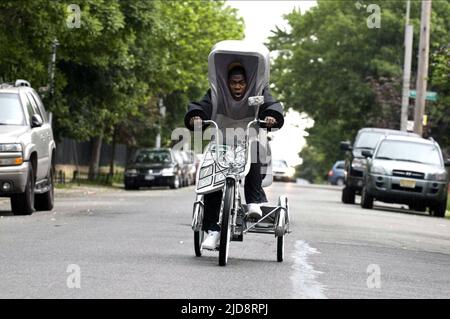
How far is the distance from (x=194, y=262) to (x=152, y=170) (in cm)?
3397

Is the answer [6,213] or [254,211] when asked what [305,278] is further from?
[6,213]

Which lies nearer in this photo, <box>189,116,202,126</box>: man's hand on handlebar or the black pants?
<box>189,116,202,126</box>: man's hand on handlebar

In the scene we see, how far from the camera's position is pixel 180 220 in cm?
2058


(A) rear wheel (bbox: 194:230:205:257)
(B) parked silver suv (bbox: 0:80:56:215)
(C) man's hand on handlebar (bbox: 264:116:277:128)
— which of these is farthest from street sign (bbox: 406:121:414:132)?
(C) man's hand on handlebar (bbox: 264:116:277:128)

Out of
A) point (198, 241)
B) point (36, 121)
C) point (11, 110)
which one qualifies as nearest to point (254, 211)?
point (198, 241)

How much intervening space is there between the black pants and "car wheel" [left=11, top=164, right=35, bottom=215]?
8282 mm

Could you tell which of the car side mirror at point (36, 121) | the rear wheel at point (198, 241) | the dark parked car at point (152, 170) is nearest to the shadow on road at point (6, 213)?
the car side mirror at point (36, 121)

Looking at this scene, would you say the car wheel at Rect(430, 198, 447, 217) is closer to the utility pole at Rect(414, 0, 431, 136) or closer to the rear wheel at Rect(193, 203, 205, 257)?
the utility pole at Rect(414, 0, 431, 136)

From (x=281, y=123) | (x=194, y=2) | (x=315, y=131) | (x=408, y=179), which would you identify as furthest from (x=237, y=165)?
(x=315, y=131)

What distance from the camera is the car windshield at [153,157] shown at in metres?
47.1

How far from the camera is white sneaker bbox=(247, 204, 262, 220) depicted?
12.5 meters

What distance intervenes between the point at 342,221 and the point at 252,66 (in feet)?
34.2

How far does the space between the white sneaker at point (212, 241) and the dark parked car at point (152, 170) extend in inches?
1311
